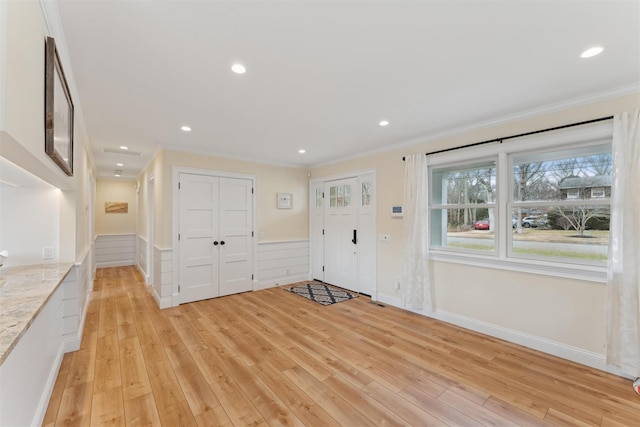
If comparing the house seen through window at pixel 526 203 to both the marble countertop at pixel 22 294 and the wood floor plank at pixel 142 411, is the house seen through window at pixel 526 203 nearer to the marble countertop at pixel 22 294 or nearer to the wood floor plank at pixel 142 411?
the wood floor plank at pixel 142 411

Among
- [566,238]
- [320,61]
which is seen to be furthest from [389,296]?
[320,61]

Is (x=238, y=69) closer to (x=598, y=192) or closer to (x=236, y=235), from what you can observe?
(x=236, y=235)

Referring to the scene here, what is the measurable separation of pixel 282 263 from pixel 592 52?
16.3ft

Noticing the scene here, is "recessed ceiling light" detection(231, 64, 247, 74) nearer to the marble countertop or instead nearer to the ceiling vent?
the marble countertop

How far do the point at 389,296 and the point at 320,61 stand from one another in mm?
3527

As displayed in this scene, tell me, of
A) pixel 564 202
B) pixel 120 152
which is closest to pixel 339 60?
pixel 564 202

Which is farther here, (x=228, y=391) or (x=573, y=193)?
(x=573, y=193)

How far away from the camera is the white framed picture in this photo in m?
5.48

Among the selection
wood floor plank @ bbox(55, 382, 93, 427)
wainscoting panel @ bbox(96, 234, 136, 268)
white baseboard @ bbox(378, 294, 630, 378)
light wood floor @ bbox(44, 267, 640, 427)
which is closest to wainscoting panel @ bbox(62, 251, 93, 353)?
light wood floor @ bbox(44, 267, 640, 427)

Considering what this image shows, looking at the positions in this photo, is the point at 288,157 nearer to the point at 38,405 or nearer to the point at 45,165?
the point at 45,165

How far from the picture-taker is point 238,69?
6.88 ft

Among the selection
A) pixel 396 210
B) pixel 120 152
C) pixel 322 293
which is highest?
pixel 120 152

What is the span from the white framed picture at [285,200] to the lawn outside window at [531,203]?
9.32ft

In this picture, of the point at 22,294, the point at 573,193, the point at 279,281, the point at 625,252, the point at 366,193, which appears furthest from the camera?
the point at 279,281
